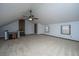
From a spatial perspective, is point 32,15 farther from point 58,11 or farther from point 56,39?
point 56,39

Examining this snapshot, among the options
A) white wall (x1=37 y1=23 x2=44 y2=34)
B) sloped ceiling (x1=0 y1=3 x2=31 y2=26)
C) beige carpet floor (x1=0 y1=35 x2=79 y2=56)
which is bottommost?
beige carpet floor (x1=0 y1=35 x2=79 y2=56)

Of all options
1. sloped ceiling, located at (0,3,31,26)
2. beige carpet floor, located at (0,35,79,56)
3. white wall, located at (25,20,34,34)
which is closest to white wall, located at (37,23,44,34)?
beige carpet floor, located at (0,35,79,56)

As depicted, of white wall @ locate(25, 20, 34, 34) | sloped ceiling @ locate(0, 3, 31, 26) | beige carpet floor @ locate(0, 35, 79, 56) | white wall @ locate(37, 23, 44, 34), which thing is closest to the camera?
sloped ceiling @ locate(0, 3, 31, 26)

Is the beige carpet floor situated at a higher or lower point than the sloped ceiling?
lower

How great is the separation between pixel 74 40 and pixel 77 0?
12.6ft

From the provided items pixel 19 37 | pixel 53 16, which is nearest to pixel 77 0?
pixel 53 16

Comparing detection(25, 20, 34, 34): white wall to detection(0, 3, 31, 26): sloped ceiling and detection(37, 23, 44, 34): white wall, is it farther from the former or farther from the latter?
detection(0, 3, 31, 26): sloped ceiling

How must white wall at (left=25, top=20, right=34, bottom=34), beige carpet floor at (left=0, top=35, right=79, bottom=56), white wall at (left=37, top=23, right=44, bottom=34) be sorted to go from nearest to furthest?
beige carpet floor at (left=0, top=35, right=79, bottom=56) → white wall at (left=37, top=23, right=44, bottom=34) → white wall at (left=25, top=20, right=34, bottom=34)

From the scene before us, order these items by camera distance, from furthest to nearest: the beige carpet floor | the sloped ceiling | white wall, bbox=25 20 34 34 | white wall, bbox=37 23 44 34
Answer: white wall, bbox=25 20 34 34
white wall, bbox=37 23 44 34
the beige carpet floor
the sloped ceiling

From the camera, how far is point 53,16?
3994 millimetres

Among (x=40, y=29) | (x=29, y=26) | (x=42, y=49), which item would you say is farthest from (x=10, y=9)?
(x=29, y=26)

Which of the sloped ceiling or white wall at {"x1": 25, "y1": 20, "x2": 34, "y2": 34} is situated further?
white wall at {"x1": 25, "y1": 20, "x2": 34, "y2": 34}

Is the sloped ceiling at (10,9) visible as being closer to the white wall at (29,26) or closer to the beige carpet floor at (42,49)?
the beige carpet floor at (42,49)

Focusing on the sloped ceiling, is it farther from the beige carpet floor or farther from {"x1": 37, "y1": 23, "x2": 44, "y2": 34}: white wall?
the beige carpet floor
